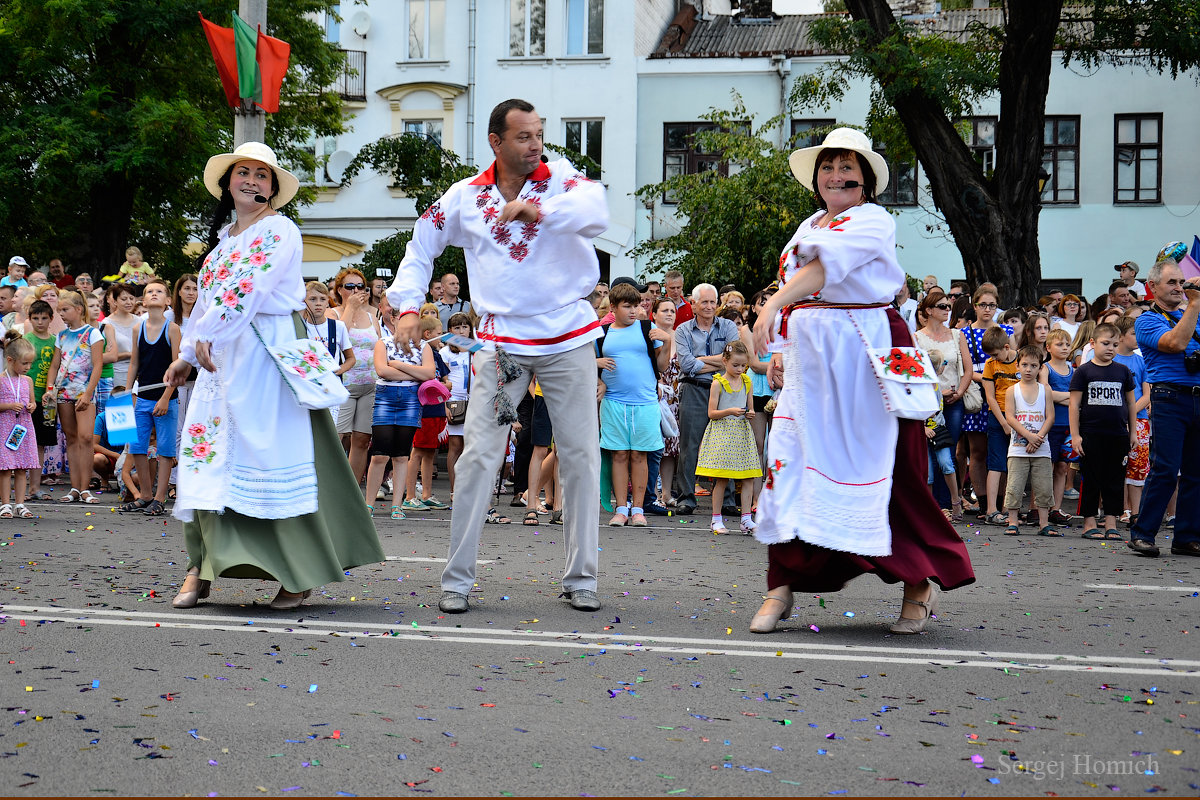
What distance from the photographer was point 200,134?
26609 mm

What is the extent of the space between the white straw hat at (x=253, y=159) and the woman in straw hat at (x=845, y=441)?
8.61 ft

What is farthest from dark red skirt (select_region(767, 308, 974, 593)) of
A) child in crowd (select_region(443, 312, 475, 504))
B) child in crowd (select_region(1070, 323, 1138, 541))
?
child in crowd (select_region(443, 312, 475, 504))

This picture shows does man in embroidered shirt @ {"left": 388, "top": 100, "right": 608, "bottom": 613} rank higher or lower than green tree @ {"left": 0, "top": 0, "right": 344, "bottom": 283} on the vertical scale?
Result: lower

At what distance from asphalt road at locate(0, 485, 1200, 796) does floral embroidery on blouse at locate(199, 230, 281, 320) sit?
1.50 metres

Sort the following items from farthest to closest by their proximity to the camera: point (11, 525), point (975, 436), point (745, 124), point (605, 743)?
point (745, 124) → point (975, 436) → point (11, 525) → point (605, 743)

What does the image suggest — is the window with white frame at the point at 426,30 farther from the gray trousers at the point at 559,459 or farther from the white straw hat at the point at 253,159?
the gray trousers at the point at 559,459

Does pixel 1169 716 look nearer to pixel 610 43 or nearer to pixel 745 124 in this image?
pixel 745 124

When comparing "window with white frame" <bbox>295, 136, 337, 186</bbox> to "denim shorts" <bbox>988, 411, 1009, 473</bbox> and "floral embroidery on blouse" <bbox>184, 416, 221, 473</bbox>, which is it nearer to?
"denim shorts" <bbox>988, 411, 1009, 473</bbox>

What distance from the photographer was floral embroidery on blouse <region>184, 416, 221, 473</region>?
6781mm

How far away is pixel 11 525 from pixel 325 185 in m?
27.6

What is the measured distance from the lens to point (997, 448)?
12578 mm

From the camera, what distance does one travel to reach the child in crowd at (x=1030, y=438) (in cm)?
1196

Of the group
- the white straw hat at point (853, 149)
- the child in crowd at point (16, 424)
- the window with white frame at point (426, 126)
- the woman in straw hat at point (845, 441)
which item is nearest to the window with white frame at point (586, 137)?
the window with white frame at point (426, 126)

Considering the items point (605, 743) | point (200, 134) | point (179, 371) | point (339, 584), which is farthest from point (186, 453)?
point (200, 134)
